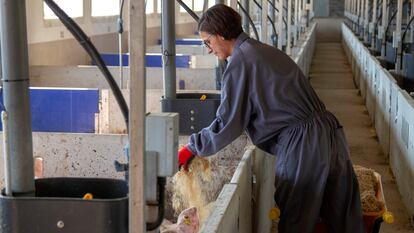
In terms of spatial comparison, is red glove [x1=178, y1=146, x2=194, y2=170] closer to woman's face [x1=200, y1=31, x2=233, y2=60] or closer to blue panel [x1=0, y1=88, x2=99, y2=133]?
woman's face [x1=200, y1=31, x2=233, y2=60]

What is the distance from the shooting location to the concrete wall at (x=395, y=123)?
5.56 meters

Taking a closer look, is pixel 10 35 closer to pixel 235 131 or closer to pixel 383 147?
pixel 235 131

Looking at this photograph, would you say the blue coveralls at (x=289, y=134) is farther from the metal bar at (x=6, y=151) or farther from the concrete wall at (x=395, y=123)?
the concrete wall at (x=395, y=123)

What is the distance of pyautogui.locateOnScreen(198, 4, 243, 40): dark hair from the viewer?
3.23 m

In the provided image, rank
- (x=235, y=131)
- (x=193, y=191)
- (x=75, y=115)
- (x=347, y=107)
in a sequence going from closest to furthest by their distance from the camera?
(x=235, y=131)
(x=193, y=191)
(x=75, y=115)
(x=347, y=107)

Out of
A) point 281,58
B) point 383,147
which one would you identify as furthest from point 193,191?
point 383,147

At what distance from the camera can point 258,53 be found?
3.28m

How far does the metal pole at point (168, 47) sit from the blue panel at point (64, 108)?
4.42 ft

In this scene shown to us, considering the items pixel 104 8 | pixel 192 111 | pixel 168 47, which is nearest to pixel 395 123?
pixel 192 111

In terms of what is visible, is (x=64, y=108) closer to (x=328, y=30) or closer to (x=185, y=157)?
(x=185, y=157)

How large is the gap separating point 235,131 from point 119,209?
41.9 inches

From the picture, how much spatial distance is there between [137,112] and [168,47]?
247 cm

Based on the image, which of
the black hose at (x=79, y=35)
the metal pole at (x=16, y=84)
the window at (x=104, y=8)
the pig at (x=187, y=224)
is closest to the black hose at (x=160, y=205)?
the black hose at (x=79, y=35)

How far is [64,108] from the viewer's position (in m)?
5.86
